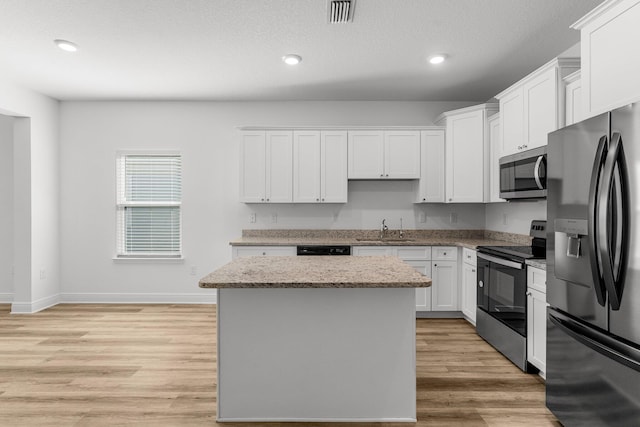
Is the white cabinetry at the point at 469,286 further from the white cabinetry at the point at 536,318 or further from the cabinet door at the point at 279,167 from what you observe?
the cabinet door at the point at 279,167

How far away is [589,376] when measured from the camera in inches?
78.7

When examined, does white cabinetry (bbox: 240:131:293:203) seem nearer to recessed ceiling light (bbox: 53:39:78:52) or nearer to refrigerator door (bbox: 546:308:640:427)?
recessed ceiling light (bbox: 53:39:78:52)

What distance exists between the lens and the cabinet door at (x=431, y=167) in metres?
4.97

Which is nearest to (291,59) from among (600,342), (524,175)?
(524,175)

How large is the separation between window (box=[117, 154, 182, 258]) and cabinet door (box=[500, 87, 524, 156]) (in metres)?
4.02

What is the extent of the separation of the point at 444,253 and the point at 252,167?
2.54 m

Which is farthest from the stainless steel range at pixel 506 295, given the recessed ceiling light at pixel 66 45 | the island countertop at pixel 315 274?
the recessed ceiling light at pixel 66 45

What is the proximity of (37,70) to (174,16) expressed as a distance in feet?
7.33

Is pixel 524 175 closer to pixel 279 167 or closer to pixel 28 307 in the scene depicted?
pixel 279 167

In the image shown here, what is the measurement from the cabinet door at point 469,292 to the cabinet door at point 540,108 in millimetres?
1455

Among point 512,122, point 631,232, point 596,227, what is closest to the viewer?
point 631,232

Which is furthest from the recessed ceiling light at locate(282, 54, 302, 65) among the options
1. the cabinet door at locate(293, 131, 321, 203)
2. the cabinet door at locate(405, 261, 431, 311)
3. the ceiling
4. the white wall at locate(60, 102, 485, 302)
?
the cabinet door at locate(405, 261, 431, 311)

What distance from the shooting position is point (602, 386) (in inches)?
74.5

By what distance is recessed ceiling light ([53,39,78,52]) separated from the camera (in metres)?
3.47
